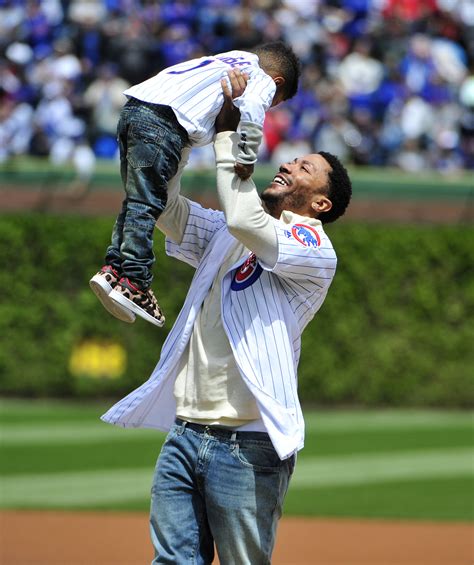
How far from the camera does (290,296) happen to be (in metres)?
4.30

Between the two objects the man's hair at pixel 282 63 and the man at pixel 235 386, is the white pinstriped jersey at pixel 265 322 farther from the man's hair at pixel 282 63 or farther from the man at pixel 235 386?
the man's hair at pixel 282 63

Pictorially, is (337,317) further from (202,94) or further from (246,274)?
(202,94)

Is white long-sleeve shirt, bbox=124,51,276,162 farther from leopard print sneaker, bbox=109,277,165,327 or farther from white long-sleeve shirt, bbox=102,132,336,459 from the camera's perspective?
leopard print sneaker, bbox=109,277,165,327

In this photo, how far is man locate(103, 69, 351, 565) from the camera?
4.06m

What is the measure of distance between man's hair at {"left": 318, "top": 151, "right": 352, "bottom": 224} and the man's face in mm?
31

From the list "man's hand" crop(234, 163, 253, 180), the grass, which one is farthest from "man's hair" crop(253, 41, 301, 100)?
the grass

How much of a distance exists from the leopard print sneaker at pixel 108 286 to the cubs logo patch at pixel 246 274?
41 centimetres

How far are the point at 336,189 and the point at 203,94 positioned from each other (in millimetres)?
701

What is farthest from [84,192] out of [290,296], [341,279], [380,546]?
[290,296]

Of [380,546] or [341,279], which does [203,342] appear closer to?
[380,546]

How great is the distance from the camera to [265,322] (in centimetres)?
415

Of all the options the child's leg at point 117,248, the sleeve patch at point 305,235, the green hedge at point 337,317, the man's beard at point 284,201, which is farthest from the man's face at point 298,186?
the green hedge at point 337,317

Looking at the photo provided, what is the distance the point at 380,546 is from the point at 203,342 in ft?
16.3

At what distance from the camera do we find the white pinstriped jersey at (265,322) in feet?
13.4
